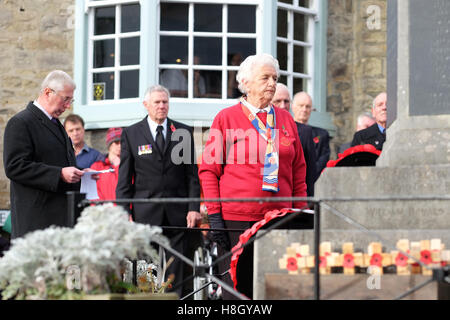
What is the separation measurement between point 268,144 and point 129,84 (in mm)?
6872

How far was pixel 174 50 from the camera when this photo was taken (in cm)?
1343

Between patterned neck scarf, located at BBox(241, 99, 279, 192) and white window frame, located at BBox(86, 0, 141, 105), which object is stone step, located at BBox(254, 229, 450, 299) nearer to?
patterned neck scarf, located at BBox(241, 99, 279, 192)

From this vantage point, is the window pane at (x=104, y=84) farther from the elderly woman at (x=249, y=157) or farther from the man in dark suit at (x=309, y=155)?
the elderly woman at (x=249, y=157)

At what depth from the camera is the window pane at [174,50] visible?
1341 cm

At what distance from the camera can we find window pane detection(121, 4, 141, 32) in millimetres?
13570

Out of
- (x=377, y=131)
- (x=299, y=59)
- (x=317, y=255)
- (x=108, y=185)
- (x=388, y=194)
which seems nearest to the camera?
(x=317, y=255)

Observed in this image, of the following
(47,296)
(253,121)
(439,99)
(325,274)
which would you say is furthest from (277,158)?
(47,296)

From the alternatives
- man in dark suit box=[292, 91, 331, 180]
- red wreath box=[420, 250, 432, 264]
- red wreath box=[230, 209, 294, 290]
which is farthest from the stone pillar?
man in dark suit box=[292, 91, 331, 180]

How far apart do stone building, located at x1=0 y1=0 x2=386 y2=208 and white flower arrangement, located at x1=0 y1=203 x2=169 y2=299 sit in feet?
27.7

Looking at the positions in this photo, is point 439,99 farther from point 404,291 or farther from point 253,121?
point 404,291

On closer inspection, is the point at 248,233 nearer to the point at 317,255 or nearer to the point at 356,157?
the point at 356,157

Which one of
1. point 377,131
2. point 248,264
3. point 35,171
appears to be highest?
point 377,131

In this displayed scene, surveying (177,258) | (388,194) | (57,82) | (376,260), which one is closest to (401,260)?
(376,260)

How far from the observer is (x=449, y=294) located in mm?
5234
